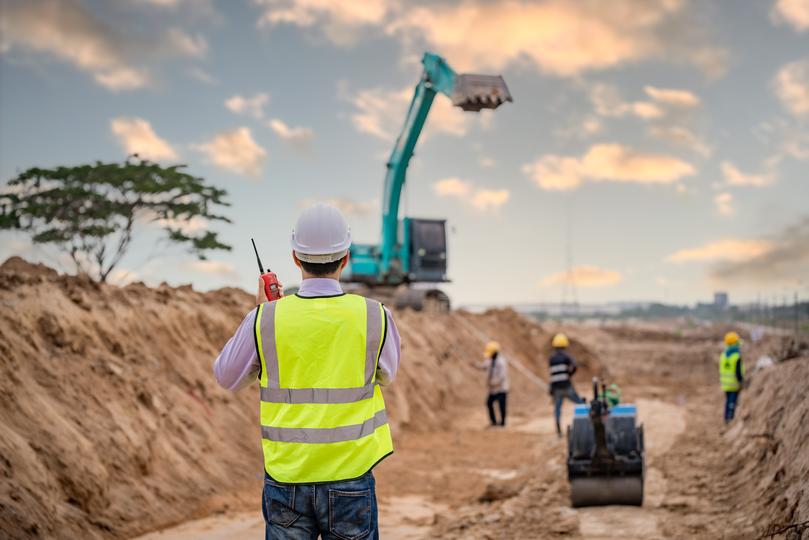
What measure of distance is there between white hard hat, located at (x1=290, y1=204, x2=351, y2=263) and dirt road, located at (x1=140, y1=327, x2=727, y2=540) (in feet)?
18.0

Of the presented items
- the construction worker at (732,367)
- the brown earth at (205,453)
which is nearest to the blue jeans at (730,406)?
the construction worker at (732,367)

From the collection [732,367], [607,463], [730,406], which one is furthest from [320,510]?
[730,406]

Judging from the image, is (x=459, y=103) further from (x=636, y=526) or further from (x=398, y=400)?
(x=636, y=526)

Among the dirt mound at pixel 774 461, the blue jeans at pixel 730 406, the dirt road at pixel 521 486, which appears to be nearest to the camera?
the dirt mound at pixel 774 461

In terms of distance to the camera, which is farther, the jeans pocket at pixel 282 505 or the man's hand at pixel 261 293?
the man's hand at pixel 261 293

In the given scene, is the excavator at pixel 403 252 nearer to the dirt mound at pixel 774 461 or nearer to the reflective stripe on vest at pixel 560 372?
the reflective stripe on vest at pixel 560 372

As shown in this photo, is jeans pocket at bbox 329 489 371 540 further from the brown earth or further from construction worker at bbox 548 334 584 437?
construction worker at bbox 548 334 584 437

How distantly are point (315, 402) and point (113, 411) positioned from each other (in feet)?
22.5

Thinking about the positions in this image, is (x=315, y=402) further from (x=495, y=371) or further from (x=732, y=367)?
(x=495, y=371)

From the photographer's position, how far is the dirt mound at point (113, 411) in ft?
24.2

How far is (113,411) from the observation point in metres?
9.12

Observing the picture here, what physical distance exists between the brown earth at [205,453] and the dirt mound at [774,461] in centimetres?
3

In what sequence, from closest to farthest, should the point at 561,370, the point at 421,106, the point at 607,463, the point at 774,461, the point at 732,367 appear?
the point at 607,463 → the point at 774,461 → the point at 732,367 → the point at 561,370 → the point at 421,106

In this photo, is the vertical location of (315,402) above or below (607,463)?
above
